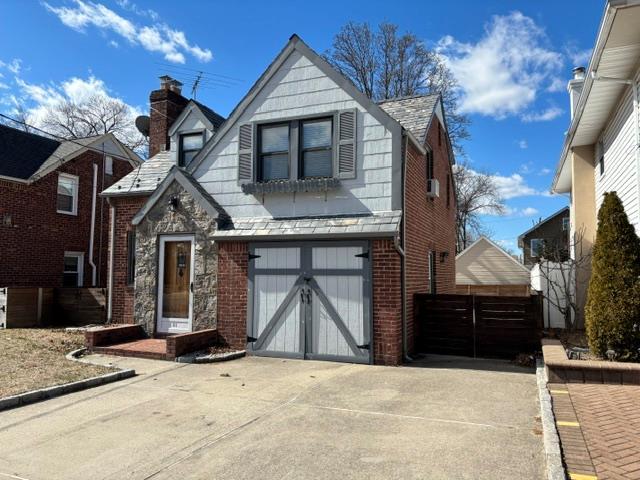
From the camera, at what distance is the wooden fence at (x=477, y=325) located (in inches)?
361

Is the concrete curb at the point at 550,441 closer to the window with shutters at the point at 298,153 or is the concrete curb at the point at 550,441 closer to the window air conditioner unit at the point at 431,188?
the window with shutters at the point at 298,153

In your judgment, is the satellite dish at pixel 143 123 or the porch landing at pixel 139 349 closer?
the porch landing at pixel 139 349

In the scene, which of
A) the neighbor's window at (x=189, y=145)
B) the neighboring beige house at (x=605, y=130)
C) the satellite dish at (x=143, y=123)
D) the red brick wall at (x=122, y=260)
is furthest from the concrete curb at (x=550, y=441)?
the satellite dish at (x=143, y=123)

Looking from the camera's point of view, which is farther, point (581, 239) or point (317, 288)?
point (581, 239)

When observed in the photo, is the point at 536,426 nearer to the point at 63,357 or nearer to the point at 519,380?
the point at 519,380

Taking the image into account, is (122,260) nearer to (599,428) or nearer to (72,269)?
(72,269)

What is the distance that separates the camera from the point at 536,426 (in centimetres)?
514

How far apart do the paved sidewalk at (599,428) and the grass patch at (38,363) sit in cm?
666

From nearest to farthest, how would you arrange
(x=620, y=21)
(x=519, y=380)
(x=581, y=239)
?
(x=620, y=21), (x=519, y=380), (x=581, y=239)

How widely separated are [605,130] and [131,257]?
12304 mm

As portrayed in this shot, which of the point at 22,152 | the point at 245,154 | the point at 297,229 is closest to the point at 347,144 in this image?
the point at 297,229

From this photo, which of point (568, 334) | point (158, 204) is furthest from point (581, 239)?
point (158, 204)

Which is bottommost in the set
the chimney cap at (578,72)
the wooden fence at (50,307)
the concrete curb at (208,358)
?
the concrete curb at (208,358)

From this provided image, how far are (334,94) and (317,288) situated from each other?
3.98 metres
